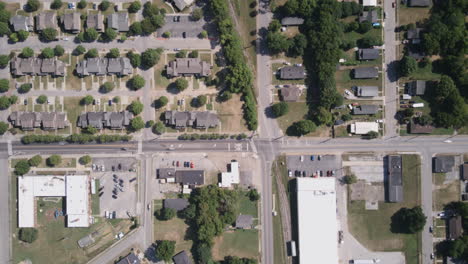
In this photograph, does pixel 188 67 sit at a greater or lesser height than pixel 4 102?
greater

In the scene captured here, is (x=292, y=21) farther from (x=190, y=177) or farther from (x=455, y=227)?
(x=455, y=227)

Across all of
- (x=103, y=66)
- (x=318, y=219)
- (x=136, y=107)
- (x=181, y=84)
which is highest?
(x=103, y=66)

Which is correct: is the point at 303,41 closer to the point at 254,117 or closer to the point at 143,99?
the point at 254,117

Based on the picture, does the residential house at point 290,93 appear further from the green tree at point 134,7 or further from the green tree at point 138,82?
the green tree at point 134,7

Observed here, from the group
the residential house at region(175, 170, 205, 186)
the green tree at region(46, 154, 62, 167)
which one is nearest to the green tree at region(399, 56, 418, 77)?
the residential house at region(175, 170, 205, 186)

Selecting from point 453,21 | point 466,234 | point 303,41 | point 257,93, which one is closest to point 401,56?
point 453,21

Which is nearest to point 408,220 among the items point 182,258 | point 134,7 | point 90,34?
point 182,258
